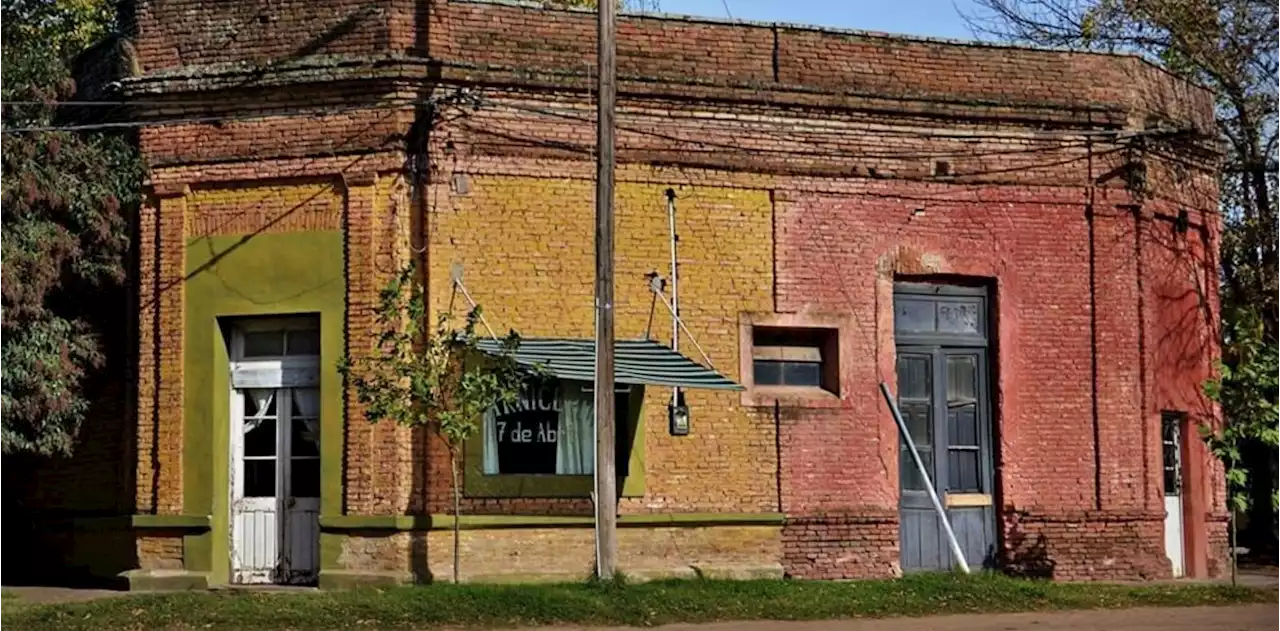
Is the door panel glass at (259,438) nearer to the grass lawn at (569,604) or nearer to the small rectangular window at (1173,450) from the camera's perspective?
the grass lawn at (569,604)

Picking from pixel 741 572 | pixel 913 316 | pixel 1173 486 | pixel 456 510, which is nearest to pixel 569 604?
pixel 456 510

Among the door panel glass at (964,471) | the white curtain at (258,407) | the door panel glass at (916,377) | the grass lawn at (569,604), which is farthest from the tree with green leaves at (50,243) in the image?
the door panel glass at (964,471)

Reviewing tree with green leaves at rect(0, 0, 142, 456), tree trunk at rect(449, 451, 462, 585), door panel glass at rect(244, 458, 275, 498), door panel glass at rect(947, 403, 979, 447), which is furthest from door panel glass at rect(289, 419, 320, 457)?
door panel glass at rect(947, 403, 979, 447)

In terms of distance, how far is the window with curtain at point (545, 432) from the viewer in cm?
1833

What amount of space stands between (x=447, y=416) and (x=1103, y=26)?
15.6 metres

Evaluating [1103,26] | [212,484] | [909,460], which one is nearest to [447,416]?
[212,484]

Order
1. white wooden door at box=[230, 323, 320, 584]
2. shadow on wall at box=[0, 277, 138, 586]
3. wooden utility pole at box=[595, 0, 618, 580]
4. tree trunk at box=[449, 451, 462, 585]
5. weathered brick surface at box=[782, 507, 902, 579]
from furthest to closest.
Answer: shadow on wall at box=[0, 277, 138, 586] < weathered brick surface at box=[782, 507, 902, 579] < white wooden door at box=[230, 323, 320, 584] < tree trunk at box=[449, 451, 462, 585] < wooden utility pole at box=[595, 0, 618, 580]

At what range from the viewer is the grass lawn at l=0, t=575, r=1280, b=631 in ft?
50.6

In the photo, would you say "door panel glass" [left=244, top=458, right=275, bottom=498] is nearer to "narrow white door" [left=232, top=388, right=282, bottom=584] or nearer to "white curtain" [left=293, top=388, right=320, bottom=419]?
"narrow white door" [left=232, top=388, right=282, bottom=584]

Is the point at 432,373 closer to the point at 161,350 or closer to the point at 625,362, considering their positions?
the point at 625,362

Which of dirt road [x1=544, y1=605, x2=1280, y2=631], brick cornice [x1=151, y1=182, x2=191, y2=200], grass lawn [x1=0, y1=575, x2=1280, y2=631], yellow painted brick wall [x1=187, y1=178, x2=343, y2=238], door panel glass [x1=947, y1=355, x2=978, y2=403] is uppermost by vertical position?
brick cornice [x1=151, y1=182, x2=191, y2=200]

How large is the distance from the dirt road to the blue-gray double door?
2985 millimetres

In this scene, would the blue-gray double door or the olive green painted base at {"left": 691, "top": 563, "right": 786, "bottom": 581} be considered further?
the blue-gray double door

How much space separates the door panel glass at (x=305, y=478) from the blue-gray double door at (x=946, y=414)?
21.7 feet
